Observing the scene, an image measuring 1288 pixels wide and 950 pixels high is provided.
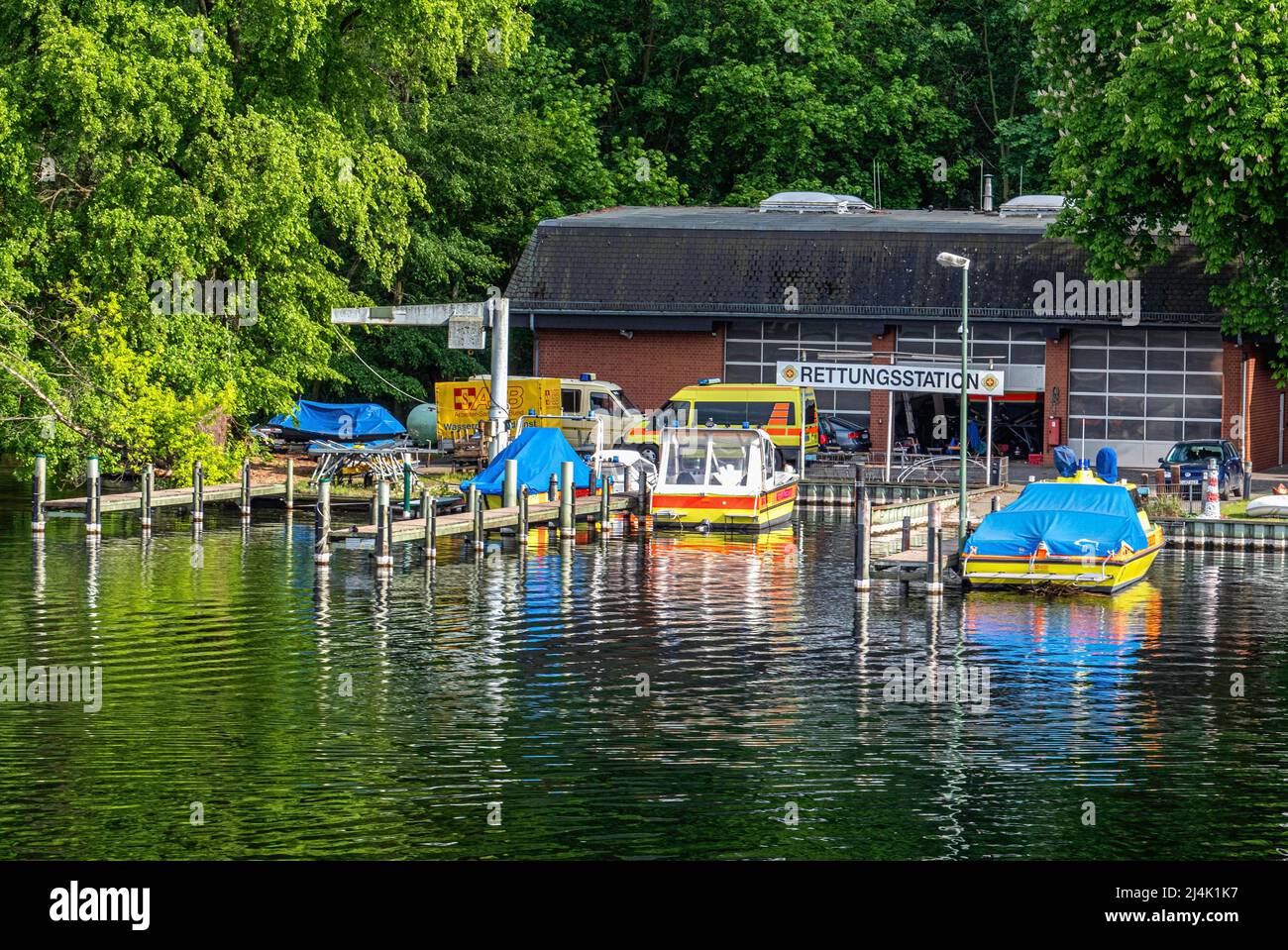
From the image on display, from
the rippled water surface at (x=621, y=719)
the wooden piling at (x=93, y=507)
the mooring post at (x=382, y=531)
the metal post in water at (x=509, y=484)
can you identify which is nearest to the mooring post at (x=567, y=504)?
the metal post in water at (x=509, y=484)

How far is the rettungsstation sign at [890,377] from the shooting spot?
5178 cm

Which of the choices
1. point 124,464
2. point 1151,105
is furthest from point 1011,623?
point 124,464

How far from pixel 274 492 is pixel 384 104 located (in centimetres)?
1038

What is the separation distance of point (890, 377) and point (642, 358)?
444 inches

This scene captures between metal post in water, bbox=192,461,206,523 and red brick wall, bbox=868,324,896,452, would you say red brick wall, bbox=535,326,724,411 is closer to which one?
red brick wall, bbox=868,324,896,452

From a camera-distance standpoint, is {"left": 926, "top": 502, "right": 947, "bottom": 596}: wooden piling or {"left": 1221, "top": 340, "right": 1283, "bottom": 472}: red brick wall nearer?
{"left": 926, "top": 502, "right": 947, "bottom": 596}: wooden piling

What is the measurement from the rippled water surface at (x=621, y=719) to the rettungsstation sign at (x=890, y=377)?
17541mm

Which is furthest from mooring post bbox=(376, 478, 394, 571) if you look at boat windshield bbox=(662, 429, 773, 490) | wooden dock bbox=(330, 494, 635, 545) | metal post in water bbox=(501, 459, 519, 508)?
boat windshield bbox=(662, 429, 773, 490)

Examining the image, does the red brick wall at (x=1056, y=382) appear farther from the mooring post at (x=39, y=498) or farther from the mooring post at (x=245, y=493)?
the mooring post at (x=39, y=498)

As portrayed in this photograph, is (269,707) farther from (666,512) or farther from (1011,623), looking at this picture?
(666,512)

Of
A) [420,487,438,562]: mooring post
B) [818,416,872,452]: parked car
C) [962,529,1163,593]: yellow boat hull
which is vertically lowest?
[962,529,1163,593]: yellow boat hull

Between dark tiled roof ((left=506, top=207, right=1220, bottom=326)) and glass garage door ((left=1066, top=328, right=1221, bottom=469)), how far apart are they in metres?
2.55

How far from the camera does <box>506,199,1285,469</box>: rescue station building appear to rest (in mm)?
58594

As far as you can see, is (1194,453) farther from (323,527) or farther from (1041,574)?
(323,527)
